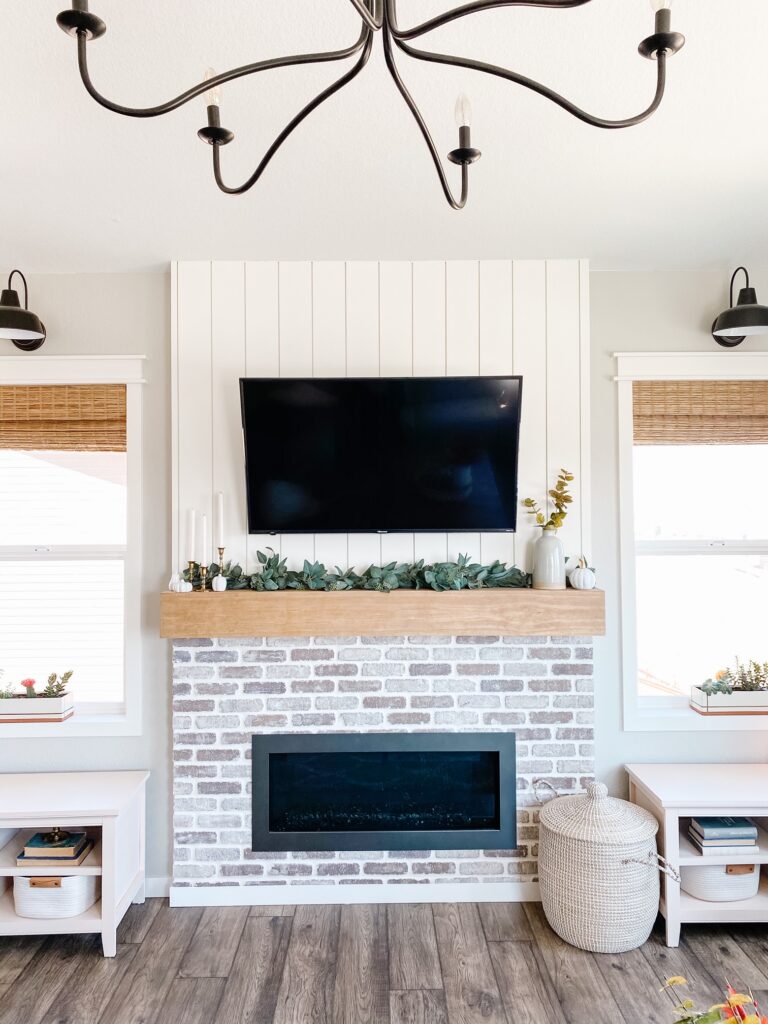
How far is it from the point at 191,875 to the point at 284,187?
8.64ft

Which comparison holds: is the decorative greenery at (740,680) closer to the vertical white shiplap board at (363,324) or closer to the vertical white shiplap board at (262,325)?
the vertical white shiplap board at (363,324)

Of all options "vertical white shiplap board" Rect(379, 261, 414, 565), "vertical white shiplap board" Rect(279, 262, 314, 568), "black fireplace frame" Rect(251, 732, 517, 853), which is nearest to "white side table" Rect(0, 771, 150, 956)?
"black fireplace frame" Rect(251, 732, 517, 853)

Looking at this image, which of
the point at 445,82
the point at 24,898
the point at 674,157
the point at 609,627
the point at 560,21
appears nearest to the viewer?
the point at 560,21

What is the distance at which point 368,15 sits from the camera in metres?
0.84

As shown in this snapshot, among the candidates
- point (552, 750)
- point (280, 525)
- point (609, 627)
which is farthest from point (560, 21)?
point (552, 750)

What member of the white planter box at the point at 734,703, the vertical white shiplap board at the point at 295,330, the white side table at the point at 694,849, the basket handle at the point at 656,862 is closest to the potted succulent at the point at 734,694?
the white planter box at the point at 734,703

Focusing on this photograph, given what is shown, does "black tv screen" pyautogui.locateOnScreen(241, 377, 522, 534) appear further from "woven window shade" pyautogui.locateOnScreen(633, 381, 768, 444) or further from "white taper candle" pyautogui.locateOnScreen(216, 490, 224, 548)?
"woven window shade" pyautogui.locateOnScreen(633, 381, 768, 444)

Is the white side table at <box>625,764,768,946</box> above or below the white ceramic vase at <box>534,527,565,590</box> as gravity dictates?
below

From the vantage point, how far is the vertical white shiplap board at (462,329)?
293cm

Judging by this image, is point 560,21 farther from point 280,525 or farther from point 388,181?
point 280,525

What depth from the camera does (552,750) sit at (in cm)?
290

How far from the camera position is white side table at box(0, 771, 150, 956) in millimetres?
2559

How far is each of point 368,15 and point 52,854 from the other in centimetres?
283

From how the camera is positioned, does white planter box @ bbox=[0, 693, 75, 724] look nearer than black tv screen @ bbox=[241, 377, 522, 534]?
No
